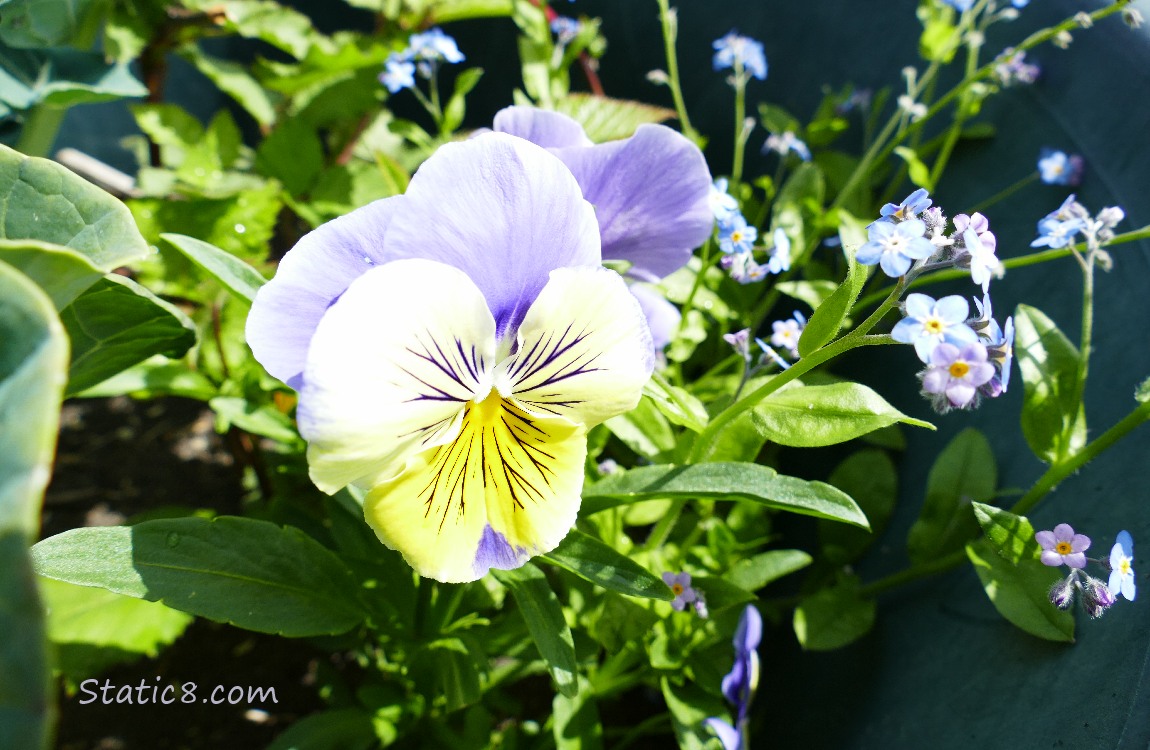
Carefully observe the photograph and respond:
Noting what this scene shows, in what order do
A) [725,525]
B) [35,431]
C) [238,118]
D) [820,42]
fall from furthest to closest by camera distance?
[238,118], [820,42], [725,525], [35,431]

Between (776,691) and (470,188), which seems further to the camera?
(776,691)

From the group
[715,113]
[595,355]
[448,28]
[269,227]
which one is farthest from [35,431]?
[448,28]

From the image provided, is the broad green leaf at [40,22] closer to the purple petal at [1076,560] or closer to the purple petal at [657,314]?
the purple petal at [657,314]

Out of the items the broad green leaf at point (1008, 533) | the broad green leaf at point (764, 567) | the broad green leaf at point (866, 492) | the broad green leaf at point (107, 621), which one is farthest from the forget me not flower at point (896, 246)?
the broad green leaf at point (107, 621)

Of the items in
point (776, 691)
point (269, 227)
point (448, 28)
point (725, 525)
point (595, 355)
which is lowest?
point (776, 691)

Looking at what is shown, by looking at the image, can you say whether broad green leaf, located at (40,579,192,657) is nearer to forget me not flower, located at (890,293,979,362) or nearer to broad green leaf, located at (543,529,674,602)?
broad green leaf, located at (543,529,674,602)

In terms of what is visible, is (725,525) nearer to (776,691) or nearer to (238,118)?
(776,691)
